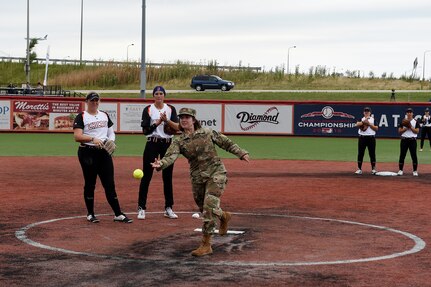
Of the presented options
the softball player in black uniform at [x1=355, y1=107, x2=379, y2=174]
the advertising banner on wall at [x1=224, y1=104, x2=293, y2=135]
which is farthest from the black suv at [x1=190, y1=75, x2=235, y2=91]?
the softball player in black uniform at [x1=355, y1=107, x2=379, y2=174]

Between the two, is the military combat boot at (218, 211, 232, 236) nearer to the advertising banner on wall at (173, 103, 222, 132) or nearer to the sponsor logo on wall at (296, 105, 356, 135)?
the advertising banner on wall at (173, 103, 222, 132)

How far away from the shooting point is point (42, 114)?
41.7 meters

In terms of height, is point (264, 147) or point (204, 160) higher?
point (204, 160)

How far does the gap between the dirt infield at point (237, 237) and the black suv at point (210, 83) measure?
50.2 m

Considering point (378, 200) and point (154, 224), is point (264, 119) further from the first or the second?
point (154, 224)

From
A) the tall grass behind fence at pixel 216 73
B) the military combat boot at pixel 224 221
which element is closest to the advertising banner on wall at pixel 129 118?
the military combat boot at pixel 224 221

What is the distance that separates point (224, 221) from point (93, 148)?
2.91 metres

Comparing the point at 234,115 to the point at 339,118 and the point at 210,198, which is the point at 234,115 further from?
the point at 210,198

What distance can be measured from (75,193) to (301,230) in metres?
6.69

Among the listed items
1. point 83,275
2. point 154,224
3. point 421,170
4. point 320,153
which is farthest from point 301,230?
point 320,153

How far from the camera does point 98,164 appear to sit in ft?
43.3

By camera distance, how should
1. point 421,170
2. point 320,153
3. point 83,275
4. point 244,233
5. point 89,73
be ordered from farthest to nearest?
point 89,73
point 320,153
point 421,170
point 244,233
point 83,275

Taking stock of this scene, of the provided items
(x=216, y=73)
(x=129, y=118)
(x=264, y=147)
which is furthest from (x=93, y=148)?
(x=216, y=73)

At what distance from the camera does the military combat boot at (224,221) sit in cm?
1127
